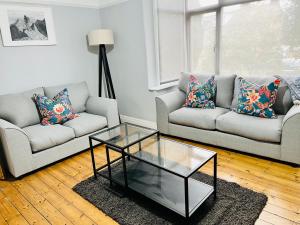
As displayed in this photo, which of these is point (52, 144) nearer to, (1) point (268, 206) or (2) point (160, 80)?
(2) point (160, 80)

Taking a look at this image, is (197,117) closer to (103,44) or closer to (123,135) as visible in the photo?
(123,135)

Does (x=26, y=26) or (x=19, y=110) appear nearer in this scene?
(x=19, y=110)

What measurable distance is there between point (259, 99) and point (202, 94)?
72cm

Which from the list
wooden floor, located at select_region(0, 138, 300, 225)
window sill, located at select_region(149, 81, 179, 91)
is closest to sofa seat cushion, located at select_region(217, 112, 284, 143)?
wooden floor, located at select_region(0, 138, 300, 225)

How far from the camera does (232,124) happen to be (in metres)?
2.56

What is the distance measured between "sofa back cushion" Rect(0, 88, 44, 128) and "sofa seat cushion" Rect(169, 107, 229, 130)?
68.7 inches

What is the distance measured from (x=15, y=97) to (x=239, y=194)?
268cm

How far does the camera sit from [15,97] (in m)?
2.84

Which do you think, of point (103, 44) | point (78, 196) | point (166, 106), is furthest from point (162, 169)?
point (103, 44)

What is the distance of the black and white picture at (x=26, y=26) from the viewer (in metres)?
2.95

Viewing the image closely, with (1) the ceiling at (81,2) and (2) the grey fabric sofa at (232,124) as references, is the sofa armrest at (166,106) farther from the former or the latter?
(1) the ceiling at (81,2)

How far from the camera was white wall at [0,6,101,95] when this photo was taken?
3.06 meters

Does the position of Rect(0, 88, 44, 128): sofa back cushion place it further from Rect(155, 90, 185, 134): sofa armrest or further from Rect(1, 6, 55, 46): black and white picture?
Rect(155, 90, 185, 134): sofa armrest

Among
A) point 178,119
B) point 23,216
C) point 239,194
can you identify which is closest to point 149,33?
point 178,119
